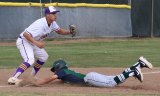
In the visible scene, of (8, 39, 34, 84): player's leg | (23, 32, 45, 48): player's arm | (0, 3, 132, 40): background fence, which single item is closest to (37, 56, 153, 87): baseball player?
(23, 32, 45, 48): player's arm

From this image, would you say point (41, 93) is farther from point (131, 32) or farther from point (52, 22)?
point (131, 32)

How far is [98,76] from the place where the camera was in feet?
30.3

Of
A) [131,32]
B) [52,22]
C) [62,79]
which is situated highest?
[52,22]

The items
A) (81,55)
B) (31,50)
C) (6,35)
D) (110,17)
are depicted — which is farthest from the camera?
(110,17)

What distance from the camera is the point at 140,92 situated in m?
8.34

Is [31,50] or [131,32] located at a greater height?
A: [31,50]

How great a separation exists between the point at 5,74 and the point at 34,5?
41.9ft

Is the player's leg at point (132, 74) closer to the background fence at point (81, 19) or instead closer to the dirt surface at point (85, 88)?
the dirt surface at point (85, 88)

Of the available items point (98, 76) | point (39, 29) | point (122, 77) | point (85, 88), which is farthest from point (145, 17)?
point (85, 88)

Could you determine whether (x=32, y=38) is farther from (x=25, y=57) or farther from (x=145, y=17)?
(x=145, y=17)

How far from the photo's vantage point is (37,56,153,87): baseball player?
901cm

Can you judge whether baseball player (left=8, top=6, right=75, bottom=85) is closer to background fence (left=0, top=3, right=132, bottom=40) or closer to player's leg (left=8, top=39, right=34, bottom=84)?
player's leg (left=8, top=39, right=34, bottom=84)

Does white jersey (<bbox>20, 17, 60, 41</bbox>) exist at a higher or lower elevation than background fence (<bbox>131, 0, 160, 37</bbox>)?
higher

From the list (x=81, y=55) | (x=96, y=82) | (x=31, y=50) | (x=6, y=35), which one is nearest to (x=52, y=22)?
(x=31, y=50)
